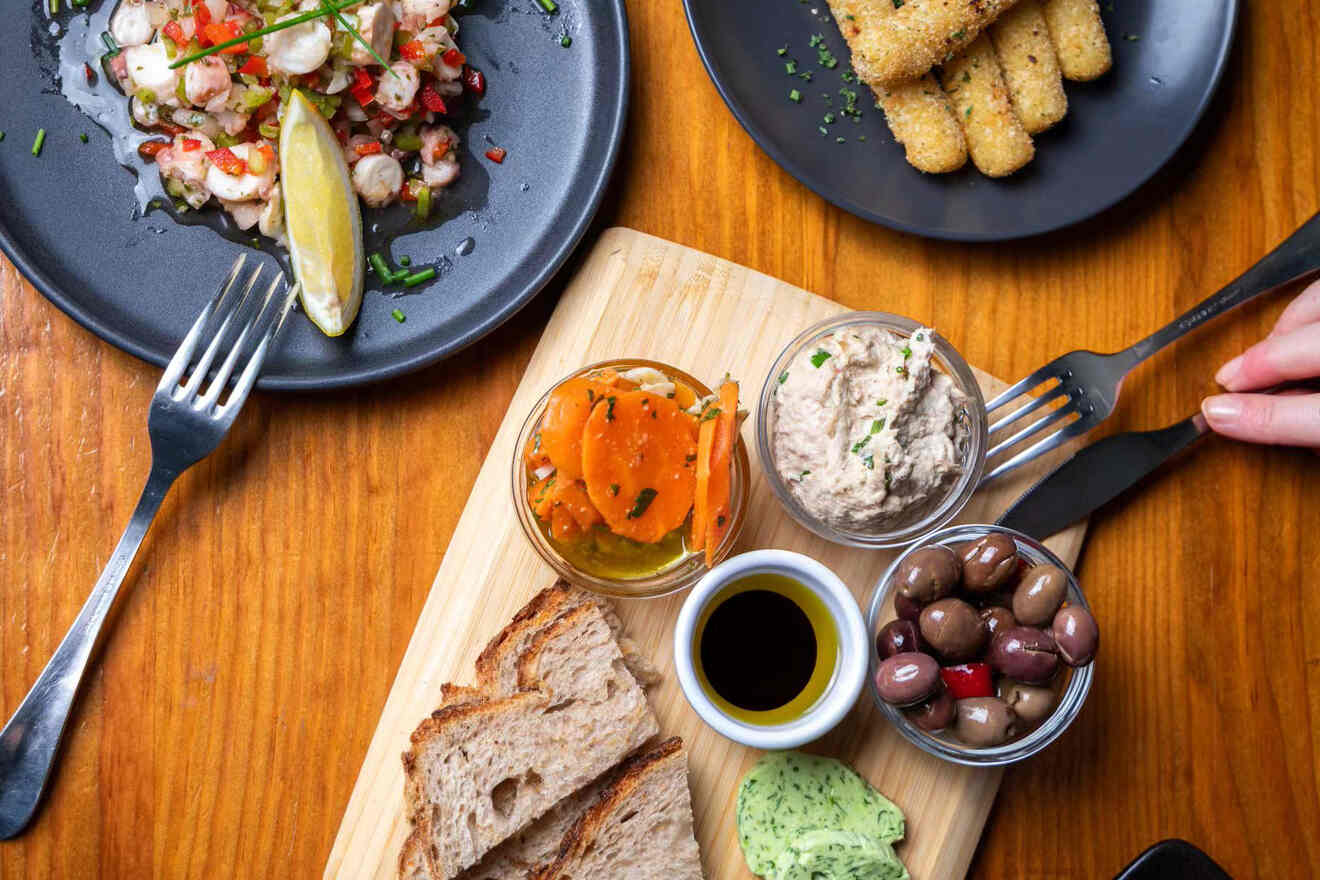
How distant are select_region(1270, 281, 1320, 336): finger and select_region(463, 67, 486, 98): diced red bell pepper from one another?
185cm

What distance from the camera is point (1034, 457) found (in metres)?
2.04

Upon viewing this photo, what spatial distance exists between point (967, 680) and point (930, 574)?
22cm

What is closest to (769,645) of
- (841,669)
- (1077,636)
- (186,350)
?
(841,669)

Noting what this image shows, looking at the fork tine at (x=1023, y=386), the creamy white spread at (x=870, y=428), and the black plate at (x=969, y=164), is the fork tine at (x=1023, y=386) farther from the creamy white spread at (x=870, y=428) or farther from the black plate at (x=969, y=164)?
the black plate at (x=969, y=164)

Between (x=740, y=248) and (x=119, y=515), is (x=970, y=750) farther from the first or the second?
(x=119, y=515)

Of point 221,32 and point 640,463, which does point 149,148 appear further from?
point 640,463

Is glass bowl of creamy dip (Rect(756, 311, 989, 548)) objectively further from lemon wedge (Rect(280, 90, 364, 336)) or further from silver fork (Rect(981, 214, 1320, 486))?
lemon wedge (Rect(280, 90, 364, 336))

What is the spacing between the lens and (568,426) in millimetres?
1807

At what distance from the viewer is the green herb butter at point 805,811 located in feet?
6.36

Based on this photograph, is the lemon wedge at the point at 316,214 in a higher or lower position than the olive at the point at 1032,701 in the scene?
higher

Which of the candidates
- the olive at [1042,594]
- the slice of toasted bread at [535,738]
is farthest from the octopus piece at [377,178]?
the olive at [1042,594]

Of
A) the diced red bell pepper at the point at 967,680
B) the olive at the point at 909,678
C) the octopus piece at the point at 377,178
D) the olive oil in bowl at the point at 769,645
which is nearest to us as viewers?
the olive at the point at 909,678

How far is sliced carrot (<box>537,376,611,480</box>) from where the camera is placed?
5.93ft

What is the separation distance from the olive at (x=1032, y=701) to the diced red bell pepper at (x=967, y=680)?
5cm
